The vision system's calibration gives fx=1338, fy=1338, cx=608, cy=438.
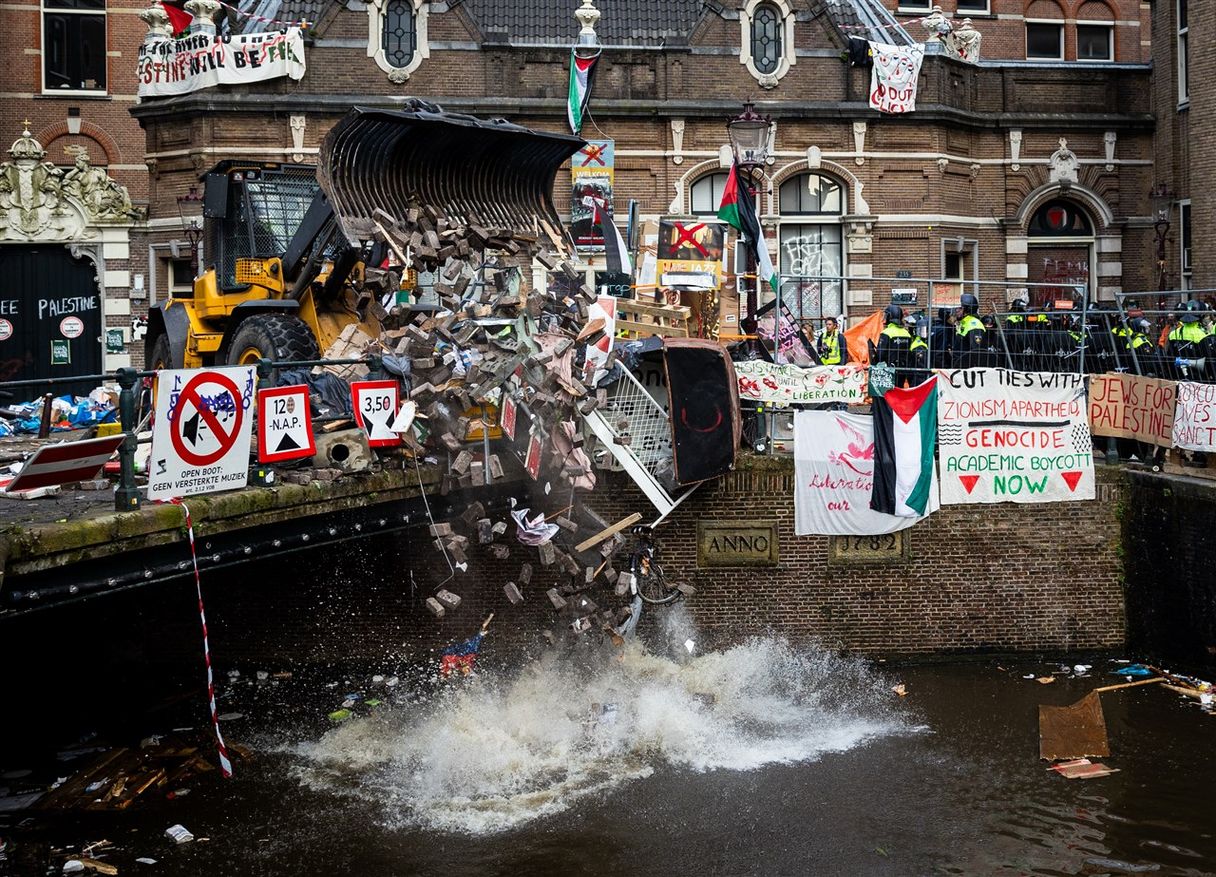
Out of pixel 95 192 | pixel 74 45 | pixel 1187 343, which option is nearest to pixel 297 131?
pixel 95 192

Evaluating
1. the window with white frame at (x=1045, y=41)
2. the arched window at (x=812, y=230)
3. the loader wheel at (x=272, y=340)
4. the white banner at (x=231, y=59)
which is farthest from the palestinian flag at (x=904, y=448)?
the window with white frame at (x=1045, y=41)

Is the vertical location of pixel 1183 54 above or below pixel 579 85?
above

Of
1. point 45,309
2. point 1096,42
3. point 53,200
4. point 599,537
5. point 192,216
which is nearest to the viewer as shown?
point 599,537

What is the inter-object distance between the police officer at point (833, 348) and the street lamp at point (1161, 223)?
35.5ft

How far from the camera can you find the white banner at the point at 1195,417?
14539 millimetres

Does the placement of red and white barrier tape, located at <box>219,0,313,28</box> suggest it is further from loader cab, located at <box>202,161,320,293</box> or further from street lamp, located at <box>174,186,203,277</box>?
loader cab, located at <box>202,161,320,293</box>

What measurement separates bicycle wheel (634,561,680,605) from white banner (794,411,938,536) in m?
1.69

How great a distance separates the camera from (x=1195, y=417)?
48.4 ft

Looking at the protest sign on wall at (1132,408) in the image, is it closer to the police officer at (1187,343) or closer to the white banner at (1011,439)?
the white banner at (1011,439)

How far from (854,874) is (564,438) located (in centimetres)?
507

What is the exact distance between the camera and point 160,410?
9.95 metres

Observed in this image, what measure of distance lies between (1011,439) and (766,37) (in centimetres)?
1263

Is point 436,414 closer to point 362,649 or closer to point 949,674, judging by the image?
point 362,649

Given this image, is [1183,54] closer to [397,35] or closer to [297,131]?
[397,35]
